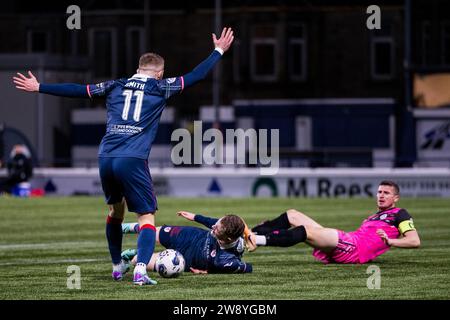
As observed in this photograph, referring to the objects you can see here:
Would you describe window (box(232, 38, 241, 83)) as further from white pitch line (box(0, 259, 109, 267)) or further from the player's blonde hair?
the player's blonde hair

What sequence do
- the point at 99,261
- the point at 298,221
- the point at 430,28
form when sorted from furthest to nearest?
the point at 430,28, the point at 99,261, the point at 298,221

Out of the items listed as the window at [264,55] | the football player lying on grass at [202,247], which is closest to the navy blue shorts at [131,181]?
the football player lying on grass at [202,247]

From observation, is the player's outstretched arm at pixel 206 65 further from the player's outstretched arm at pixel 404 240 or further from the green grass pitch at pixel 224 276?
the player's outstretched arm at pixel 404 240

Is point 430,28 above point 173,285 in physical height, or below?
above

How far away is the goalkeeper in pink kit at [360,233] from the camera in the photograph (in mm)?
14727

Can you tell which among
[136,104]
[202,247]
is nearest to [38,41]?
[202,247]

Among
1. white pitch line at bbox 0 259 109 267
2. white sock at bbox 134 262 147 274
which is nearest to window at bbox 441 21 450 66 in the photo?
white pitch line at bbox 0 259 109 267

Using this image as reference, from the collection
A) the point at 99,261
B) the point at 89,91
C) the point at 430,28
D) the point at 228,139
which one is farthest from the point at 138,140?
the point at 430,28

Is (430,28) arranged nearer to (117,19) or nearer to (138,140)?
(117,19)

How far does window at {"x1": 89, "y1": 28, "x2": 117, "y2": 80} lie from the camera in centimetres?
5828

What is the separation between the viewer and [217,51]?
1384cm

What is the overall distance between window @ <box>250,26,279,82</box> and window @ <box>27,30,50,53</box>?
9509 millimetres

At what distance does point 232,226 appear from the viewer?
13.6m

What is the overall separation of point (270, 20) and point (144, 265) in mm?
44629
